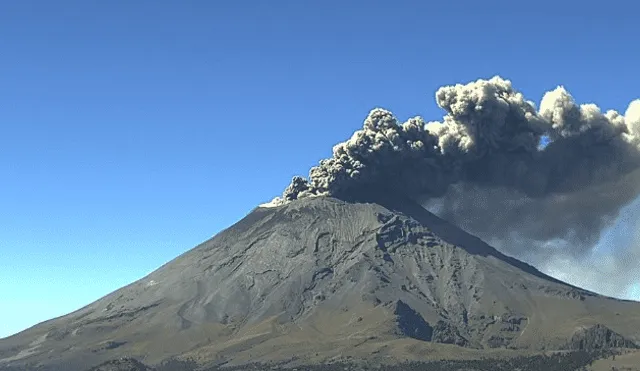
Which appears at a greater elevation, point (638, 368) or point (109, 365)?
point (109, 365)

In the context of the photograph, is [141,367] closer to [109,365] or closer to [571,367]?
[109,365]

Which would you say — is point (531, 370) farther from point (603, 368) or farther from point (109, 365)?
point (109, 365)

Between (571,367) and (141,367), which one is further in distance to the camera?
(571,367)

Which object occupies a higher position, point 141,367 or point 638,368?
point 141,367

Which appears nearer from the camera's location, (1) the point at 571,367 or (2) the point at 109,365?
(2) the point at 109,365

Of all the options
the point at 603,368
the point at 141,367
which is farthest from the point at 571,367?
the point at 141,367

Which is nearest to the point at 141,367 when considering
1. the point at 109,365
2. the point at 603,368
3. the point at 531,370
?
the point at 109,365

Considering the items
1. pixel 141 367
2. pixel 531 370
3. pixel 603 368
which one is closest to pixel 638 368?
pixel 603 368

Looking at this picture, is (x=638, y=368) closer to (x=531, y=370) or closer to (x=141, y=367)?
(x=531, y=370)
